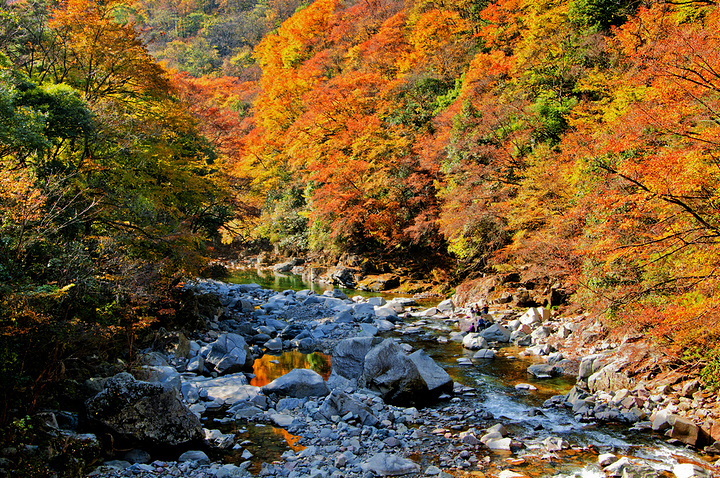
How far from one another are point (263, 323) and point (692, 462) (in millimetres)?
12690

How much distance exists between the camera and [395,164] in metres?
24.5

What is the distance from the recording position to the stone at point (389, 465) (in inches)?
231

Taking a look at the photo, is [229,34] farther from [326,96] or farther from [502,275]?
[502,275]

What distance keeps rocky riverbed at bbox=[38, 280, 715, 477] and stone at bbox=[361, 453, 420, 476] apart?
2 centimetres

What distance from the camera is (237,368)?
34.1 feet

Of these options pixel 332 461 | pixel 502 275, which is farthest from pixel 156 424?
pixel 502 275

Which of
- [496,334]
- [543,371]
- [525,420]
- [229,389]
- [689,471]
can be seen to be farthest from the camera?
[496,334]

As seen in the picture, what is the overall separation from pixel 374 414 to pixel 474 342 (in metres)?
5.64

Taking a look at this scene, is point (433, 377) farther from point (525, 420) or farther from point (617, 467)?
point (617, 467)

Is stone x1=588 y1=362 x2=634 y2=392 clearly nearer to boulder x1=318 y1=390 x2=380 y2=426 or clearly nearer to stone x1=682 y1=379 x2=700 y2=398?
stone x1=682 y1=379 x2=700 y2=398

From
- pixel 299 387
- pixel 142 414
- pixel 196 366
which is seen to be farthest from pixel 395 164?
pixel 142 414

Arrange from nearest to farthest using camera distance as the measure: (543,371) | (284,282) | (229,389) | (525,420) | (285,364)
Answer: (525,420)
(229,389)
(543,371)
(285,364)
(284,282)

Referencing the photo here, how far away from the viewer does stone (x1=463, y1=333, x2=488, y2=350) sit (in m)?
12.5

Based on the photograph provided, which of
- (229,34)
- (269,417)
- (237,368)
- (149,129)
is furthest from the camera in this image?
(229,34)
